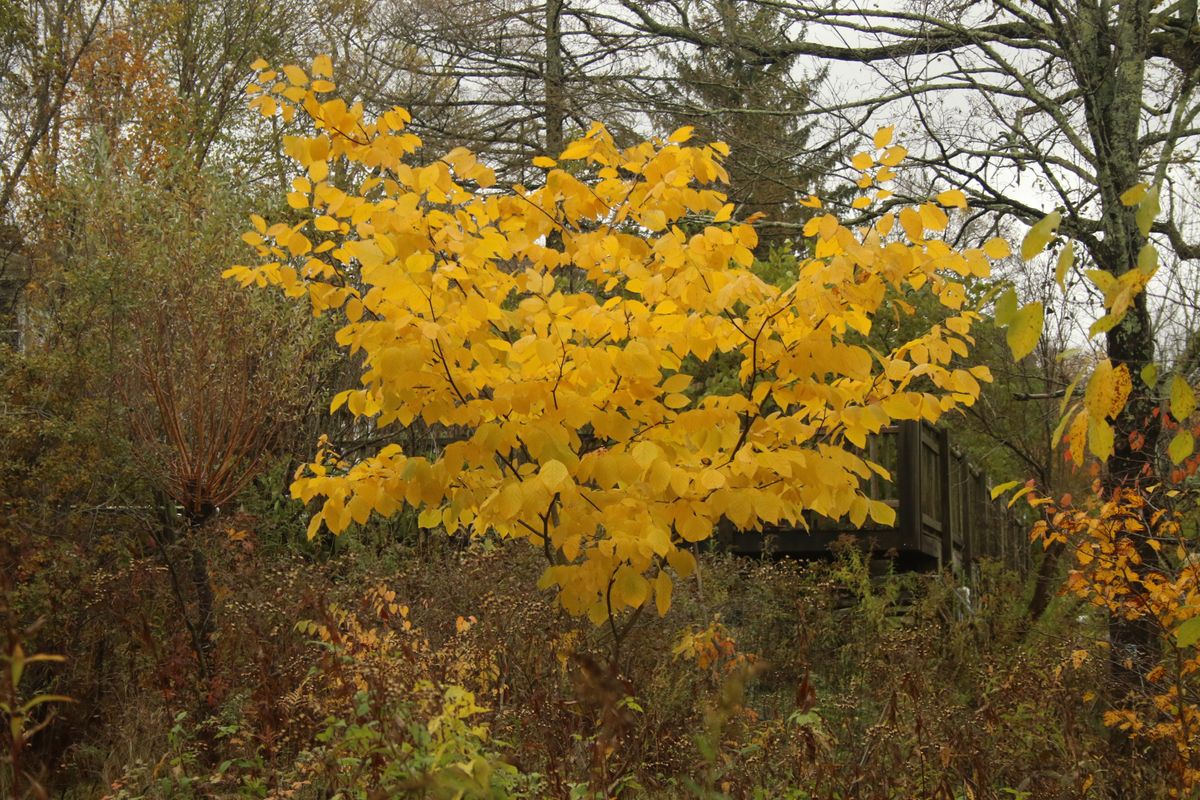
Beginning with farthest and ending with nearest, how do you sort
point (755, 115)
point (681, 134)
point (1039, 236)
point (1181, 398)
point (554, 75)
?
point (554, 75) → point (755, 115) → point (681, 134) → point (1181, 398) → point (1039, 236)

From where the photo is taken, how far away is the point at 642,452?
2586 millimetres

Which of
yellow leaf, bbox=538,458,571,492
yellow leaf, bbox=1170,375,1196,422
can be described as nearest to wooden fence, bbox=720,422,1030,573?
yellow leaf, bbox=538,458,571,492

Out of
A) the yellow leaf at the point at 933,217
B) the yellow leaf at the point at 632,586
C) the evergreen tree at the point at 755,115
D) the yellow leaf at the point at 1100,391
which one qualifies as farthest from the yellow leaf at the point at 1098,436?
the evergreen tree at the point at 755,115

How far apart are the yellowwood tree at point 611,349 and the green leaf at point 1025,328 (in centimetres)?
103

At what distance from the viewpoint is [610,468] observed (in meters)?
2.77

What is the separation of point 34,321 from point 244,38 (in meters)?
7.24

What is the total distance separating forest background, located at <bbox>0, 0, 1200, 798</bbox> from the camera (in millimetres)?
2867

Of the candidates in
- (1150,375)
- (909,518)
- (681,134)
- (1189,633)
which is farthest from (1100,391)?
(909,518)

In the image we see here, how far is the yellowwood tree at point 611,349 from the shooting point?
2760 millimetres

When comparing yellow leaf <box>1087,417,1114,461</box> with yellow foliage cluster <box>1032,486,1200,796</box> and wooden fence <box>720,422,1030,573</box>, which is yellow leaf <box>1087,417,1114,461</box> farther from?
wooden fence <box>720,422,1030,573</box>

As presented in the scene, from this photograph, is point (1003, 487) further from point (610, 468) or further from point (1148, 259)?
point (1148, 259)

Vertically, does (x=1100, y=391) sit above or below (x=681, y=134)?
below

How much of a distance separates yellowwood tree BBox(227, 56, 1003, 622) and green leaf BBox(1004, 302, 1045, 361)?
103 cm

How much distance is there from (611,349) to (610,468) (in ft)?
1.02
